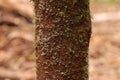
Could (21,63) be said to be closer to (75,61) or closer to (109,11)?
(109,11)

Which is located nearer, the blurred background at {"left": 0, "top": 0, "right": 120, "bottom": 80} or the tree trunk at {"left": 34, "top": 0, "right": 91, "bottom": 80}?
the tree trunk at {"left": 34, "top": 0, "right": 91, "bottom": 80}

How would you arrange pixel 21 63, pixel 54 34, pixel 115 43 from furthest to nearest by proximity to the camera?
pixel 115 43 → pixel 21 63 → pixel 54 34

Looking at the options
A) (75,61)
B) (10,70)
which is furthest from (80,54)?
(10,70)

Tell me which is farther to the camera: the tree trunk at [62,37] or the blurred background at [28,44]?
the blurred background at [28,44]

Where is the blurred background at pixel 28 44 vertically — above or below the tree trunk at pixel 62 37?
above

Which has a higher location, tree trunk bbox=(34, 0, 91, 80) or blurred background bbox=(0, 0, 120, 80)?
blurred background bbox=(0, 0, 120, 80)
